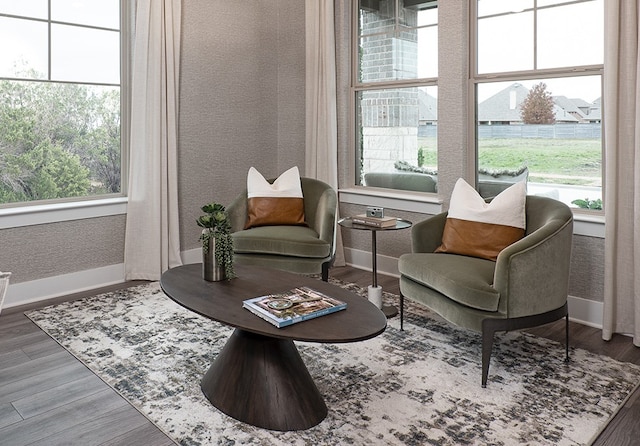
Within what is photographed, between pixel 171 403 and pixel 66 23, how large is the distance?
10.2 ft

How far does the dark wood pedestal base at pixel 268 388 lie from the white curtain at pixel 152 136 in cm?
225

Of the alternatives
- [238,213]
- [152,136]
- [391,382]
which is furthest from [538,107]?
[152,136]

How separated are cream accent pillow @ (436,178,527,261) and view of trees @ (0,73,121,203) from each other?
9.13 ft

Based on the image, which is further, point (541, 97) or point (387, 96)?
point (387, 96)

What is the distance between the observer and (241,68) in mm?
5023

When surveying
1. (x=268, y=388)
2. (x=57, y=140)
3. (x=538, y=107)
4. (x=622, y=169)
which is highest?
(x=538, y=107)

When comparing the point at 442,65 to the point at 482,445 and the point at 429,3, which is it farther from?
the point at 482,445

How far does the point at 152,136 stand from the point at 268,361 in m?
2.70

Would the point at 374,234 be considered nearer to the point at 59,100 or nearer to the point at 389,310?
the point at 389,310

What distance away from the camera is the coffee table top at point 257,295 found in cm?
212

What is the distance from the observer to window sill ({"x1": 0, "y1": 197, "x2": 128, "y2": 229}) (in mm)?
3802

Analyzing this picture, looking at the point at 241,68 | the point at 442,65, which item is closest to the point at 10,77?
the point at 241,68

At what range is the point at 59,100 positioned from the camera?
413 centimetres

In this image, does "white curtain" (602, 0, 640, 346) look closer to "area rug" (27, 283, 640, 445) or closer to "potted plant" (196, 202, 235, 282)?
"area rug" (27, 283, 640, 445)
